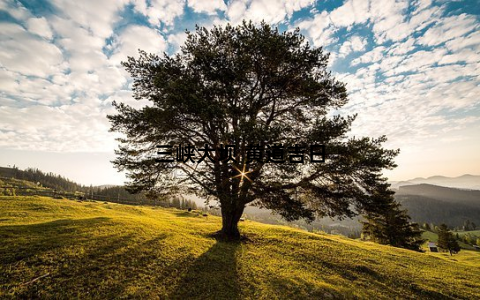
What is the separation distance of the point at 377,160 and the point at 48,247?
1632cm

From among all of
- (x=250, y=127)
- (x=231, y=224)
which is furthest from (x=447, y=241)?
(x=250, y=127)

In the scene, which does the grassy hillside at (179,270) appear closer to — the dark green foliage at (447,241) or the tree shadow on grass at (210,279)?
the tree shadow on grass at (210,279)

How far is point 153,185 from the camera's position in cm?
1475

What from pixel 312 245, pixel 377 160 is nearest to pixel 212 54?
pixel 377 160

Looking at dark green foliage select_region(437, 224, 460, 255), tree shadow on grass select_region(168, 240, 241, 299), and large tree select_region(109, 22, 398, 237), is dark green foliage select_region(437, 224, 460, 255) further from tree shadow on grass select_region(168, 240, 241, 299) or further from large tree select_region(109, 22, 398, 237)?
tree shadow on grass select_region(168, 240, 241, 299)

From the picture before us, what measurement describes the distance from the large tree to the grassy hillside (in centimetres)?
306

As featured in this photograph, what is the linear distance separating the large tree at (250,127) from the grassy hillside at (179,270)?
3059mm

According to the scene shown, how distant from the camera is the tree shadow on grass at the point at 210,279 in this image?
798 centimetres

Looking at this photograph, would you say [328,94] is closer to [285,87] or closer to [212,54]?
[285,87]

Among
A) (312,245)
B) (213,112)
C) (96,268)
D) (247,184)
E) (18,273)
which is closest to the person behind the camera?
(18,273)

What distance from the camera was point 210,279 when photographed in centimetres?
920

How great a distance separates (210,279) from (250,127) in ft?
22.7

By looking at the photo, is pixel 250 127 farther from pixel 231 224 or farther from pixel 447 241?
pixel 447 241

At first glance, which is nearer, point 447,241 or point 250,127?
point 250,127
